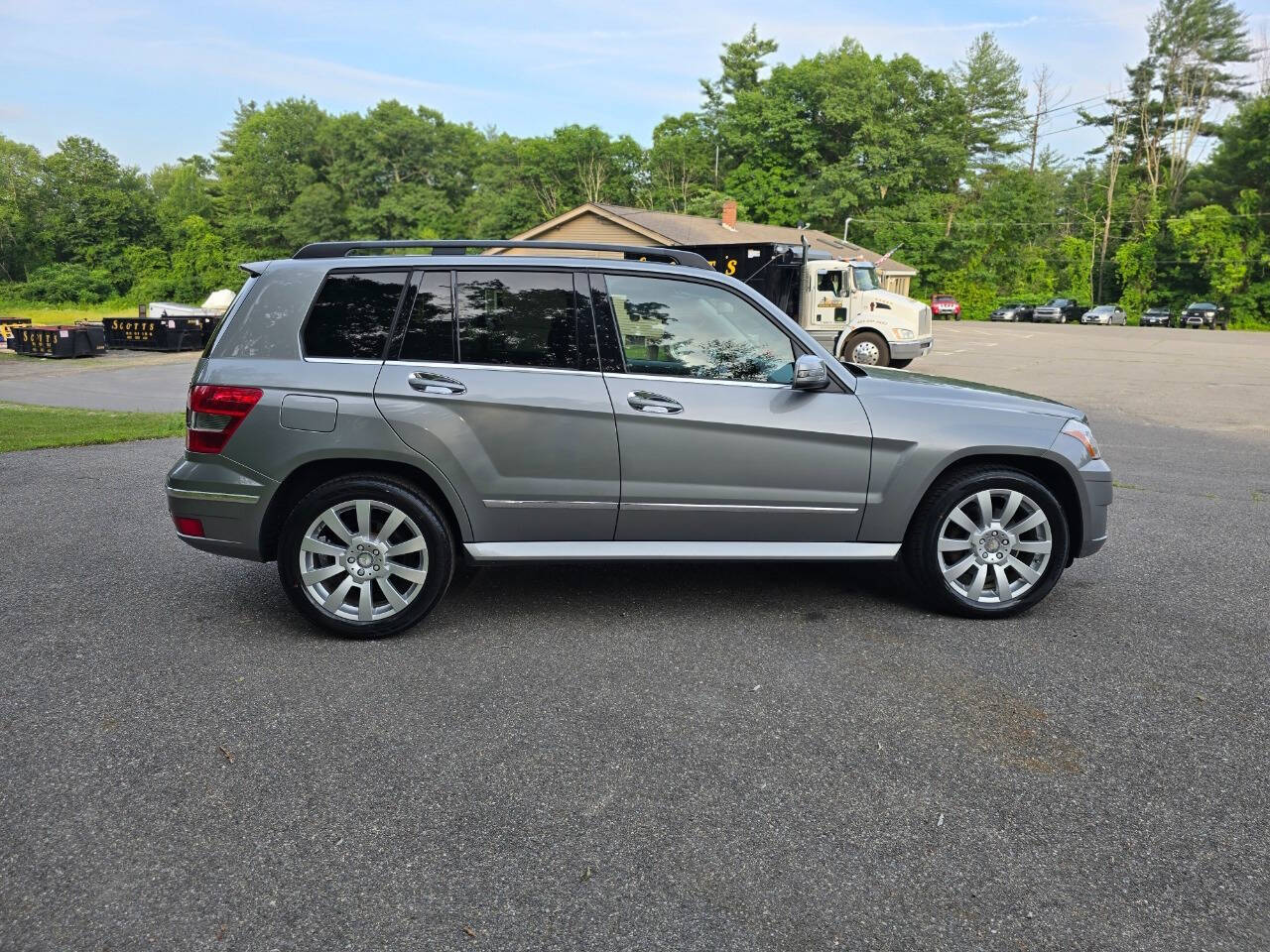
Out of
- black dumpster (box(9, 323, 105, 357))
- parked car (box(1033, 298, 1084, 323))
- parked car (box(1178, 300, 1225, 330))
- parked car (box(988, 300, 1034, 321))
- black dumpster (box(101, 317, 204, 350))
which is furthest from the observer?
parked car (box(988, 300, 1034, 321))

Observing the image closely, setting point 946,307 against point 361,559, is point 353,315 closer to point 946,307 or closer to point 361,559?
point 361,559

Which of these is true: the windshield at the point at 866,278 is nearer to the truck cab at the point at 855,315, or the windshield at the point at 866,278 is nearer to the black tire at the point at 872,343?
the truck cab at the point at 855,315

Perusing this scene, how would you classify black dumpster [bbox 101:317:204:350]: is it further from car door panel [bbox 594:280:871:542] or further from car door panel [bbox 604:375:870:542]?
car door panel [bbox 604:375:870:542]

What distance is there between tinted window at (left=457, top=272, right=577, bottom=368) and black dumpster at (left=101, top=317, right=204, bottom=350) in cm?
3470

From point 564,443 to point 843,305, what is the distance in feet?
60.8

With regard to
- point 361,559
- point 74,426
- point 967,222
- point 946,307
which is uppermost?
point 967,222

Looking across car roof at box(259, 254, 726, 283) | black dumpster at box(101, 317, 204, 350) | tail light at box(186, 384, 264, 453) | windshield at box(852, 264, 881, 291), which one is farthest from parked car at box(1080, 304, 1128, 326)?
tail light at box(186, 384, 264, 453)

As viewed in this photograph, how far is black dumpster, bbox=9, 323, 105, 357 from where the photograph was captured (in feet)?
102

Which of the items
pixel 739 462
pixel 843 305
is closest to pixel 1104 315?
pixel 843 305

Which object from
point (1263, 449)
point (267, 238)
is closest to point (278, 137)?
point (267, 238)

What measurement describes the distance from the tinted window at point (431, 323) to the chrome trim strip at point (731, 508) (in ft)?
3.71

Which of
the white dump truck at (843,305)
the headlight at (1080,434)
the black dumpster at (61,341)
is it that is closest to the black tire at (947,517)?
the headlight at (1080,434)

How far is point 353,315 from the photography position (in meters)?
4.32

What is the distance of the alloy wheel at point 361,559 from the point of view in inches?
165
